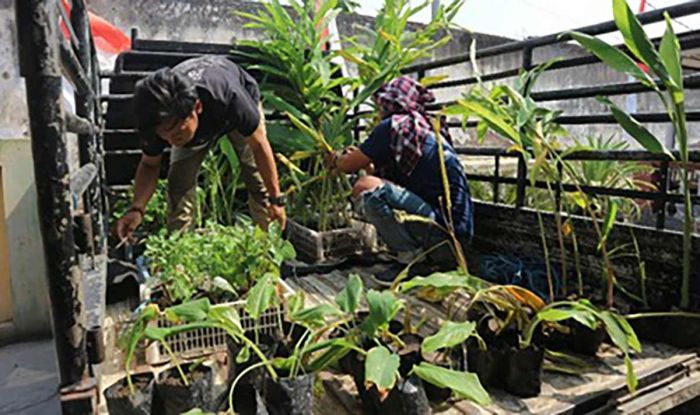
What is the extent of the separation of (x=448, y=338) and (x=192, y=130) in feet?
4.59

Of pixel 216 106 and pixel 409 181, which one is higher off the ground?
pixel 216 106

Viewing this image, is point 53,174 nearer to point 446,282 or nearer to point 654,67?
point 446,282

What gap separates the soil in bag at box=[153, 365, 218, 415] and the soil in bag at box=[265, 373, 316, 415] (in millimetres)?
156

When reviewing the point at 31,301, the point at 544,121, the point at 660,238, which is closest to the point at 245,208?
the point at 31,301

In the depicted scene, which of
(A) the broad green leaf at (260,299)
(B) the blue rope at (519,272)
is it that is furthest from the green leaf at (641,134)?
(A) the broad green leaf at (260,299)

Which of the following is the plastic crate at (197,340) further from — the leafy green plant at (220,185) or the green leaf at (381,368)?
the leafy green plant at (220,185)

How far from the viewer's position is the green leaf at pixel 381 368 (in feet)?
3.69

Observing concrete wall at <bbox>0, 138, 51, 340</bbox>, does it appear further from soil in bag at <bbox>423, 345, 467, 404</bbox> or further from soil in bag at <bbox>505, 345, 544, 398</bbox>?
soil in bag at <bbox>505, 345, 544, 398</bbox>

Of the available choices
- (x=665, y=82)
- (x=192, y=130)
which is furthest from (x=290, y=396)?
(x=665, y=82)

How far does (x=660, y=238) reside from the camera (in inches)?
80.1

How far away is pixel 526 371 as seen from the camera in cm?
146

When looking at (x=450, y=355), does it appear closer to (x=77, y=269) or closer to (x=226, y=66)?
(x=77, y=269)

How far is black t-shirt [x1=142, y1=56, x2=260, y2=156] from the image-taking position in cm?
225

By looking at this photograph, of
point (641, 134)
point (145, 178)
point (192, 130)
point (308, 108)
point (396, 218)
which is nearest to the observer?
→ point (641, 134)
